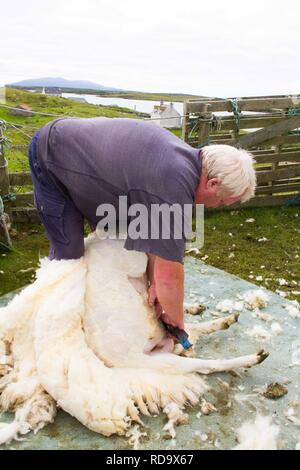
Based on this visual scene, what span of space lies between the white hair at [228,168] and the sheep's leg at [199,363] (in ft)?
3.47

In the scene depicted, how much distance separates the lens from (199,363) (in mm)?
2770

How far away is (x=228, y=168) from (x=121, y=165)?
58cm

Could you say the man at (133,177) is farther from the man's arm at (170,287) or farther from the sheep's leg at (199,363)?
the sheep's leg at (199,363)

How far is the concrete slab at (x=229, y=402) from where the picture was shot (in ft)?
7.79

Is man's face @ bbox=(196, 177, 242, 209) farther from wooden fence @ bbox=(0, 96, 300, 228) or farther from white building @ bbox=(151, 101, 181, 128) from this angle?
wooden fence @ bbox=(0, 96, 300, 228)

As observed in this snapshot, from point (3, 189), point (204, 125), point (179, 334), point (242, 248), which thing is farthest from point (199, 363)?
point (204, 125)

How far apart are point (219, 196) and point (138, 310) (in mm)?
851

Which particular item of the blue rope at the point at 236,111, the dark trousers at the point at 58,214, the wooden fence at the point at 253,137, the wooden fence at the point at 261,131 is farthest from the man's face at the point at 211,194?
the blue rope at the point at 236,111

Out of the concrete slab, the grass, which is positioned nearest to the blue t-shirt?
the concrete slab

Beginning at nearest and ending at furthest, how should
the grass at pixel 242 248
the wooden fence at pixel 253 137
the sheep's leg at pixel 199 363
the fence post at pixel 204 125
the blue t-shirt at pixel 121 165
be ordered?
the blue t-shirt at pixel 121 165, the sheep's leg at pixel 199 363, the grass at pixel 242 248, the wooden fence at pixel 253 137, the fence post at pixel 204 125

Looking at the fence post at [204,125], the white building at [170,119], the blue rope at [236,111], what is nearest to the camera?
the white building at [170,119]

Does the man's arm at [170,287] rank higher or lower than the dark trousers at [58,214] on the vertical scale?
lower

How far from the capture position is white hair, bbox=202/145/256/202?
7.96 feet

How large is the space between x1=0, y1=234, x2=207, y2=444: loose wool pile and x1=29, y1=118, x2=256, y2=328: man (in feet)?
0.53
